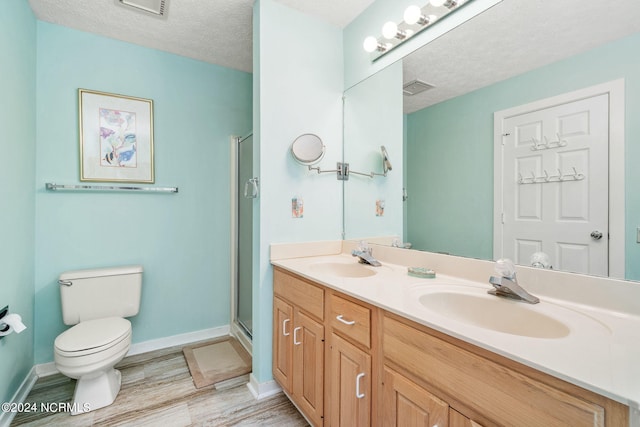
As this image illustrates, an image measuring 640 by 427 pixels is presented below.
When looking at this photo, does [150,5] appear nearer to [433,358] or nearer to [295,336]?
[295,336]

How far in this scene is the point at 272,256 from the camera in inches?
69.1

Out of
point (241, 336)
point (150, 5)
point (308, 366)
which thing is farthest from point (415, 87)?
point (241, 336)

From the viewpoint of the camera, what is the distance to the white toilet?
5.08ft

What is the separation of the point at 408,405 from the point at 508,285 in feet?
1.72

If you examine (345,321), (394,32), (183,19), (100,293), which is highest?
(183,19)

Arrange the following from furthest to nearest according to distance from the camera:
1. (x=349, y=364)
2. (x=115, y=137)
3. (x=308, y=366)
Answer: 1. (x=115, y=137)
2. (x=308, y=366)
3. (x=349, y=364)

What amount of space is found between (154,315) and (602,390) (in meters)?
2.67

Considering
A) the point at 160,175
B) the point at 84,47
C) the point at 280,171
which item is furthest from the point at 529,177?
the point at 84,47

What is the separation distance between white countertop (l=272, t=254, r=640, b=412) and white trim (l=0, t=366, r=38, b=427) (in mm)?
1880

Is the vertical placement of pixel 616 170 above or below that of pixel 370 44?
below

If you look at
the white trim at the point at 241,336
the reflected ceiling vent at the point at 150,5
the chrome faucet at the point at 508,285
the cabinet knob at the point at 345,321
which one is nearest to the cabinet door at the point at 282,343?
the cabinet knob at the point at 345,321

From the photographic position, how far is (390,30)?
162 centimetres

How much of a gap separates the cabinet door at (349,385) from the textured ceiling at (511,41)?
1285 mm

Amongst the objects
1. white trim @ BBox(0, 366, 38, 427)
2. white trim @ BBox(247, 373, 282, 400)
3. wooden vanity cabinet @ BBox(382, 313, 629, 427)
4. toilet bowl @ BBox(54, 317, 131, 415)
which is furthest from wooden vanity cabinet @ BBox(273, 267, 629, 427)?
white trim @ BBox(0, 366, 38, 427)
